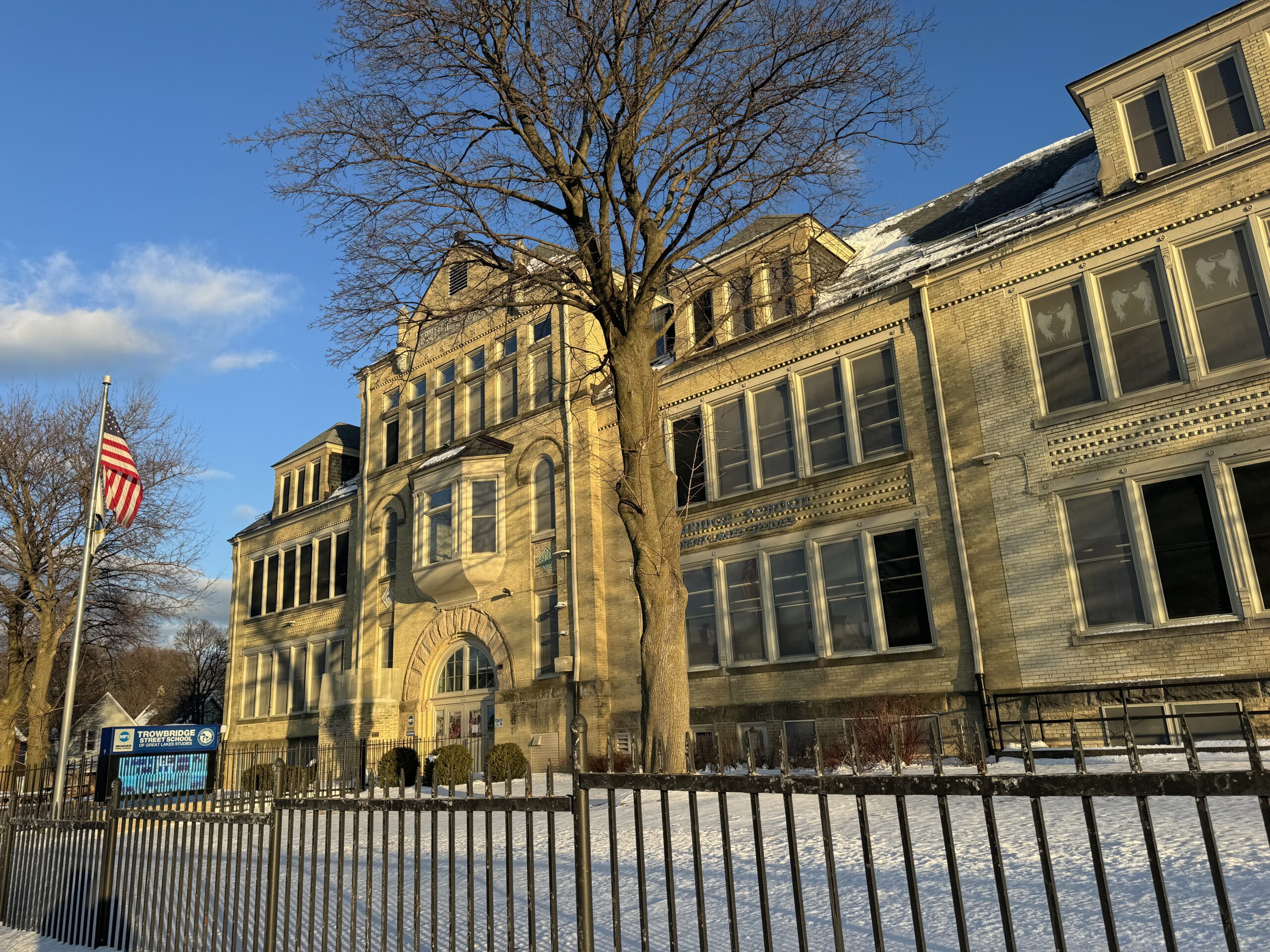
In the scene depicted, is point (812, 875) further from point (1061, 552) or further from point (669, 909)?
point (1061, 552)

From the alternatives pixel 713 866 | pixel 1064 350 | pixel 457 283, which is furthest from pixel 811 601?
pixel 457 283

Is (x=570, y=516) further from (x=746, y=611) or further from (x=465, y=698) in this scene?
(x=465, y=698)

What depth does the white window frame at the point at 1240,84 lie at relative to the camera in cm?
1578

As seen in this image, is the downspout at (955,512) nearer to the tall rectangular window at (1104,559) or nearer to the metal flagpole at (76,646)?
the tall rectangular window at (1104,559)

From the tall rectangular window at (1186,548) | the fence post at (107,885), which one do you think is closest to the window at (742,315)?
the tall rectangular window at (1186,548)

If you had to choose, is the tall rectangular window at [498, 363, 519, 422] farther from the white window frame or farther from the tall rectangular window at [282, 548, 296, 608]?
the white window frame

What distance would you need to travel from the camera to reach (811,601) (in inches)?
750

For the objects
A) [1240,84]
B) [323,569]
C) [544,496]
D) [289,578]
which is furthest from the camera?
[289,578]

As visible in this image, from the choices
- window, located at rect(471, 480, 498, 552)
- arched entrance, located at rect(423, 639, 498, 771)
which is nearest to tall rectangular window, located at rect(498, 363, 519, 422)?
window, located at rect(471, 480, 498, 552)

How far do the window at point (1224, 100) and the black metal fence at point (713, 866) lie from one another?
11900mm

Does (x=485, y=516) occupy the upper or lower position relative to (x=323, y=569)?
lower

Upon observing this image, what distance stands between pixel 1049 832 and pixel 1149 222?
1307 cm

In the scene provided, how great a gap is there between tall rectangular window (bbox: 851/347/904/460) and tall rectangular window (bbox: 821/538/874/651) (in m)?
2.07

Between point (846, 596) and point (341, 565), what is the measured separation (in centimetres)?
1903
